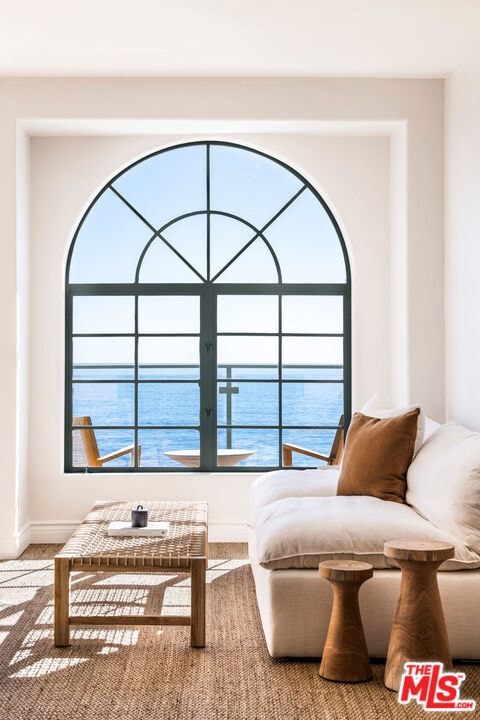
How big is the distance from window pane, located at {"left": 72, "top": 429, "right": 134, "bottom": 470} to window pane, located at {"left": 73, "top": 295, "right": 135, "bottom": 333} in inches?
28.4

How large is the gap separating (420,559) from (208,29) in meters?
3.09

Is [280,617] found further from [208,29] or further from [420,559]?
[208,29]

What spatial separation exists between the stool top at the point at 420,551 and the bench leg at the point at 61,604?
4.37 feet

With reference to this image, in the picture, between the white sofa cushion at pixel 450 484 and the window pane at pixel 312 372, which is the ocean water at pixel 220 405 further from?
the white sofa cushion at pixel 450 484

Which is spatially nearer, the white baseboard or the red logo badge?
the red logo badge

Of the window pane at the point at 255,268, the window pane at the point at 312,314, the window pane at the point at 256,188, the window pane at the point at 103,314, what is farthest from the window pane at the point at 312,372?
the window pane at the point at 103,314

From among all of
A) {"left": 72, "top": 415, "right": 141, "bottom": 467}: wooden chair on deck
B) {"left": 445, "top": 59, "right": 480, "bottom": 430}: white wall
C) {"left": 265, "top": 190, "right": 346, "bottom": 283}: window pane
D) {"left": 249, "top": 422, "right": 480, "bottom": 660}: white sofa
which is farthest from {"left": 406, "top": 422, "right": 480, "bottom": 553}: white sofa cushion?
{"left": 72, "top": 415, "right": 141, "bottom": 467}: wooden chair on deck

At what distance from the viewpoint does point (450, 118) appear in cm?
507

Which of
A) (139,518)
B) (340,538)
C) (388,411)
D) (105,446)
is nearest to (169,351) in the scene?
(105,446)

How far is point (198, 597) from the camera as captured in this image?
3.36 m

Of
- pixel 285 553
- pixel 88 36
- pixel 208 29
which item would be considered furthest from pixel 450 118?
pixel 285 553

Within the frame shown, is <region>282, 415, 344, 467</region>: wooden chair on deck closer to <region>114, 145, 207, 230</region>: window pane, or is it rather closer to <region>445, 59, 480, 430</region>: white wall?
<region>445, 59, 480, 430</region>: white wall

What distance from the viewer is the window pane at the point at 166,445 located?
569cm

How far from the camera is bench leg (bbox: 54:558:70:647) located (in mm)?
3357
